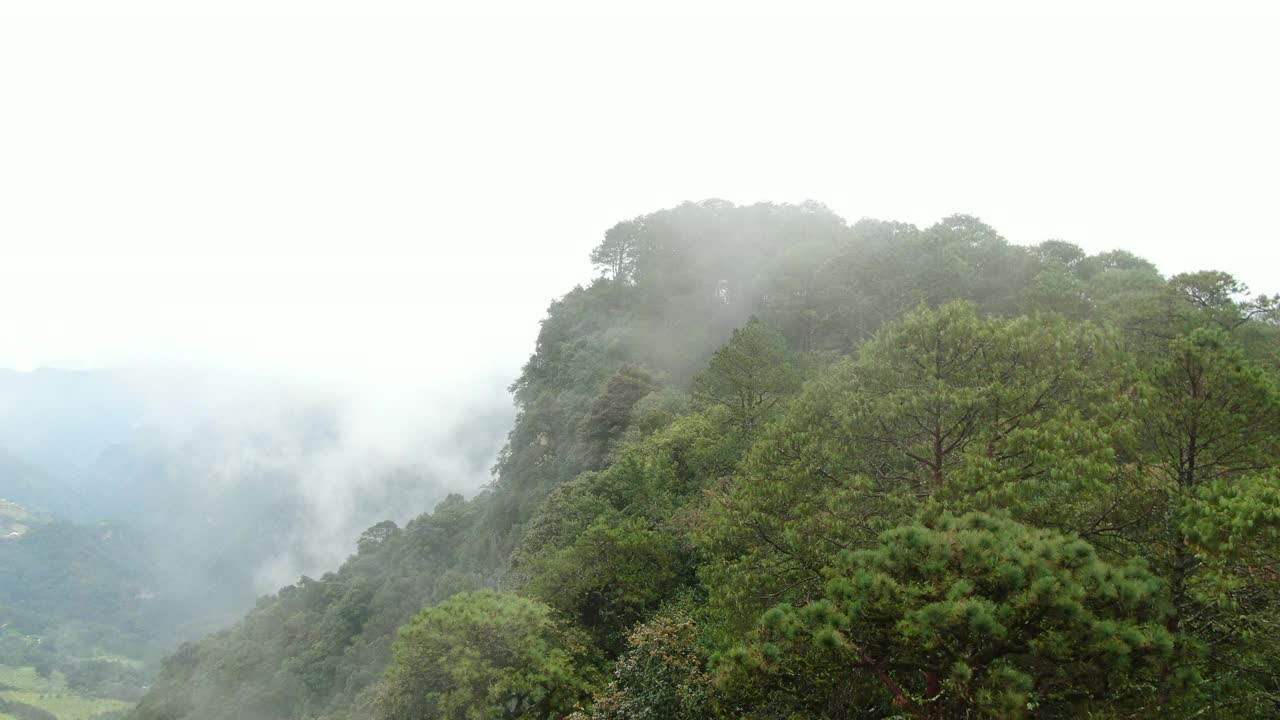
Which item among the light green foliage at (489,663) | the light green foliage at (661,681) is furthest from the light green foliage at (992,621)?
the light green foliage at (489,663)

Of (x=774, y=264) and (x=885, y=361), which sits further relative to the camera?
(x=774, y=264)

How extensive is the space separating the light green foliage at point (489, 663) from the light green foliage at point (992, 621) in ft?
38.9

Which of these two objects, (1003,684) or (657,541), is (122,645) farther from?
(1003,684)

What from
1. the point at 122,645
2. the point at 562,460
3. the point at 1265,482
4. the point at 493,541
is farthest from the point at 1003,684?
the point at 122,645

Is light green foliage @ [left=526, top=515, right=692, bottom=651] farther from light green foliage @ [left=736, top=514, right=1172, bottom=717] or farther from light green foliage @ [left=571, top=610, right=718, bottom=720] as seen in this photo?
light green foliage @ [left=736, top=514, right=1172, bottom=717]

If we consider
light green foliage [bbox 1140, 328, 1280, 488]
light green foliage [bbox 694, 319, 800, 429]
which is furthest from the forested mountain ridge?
light green foliage [bbox 694, 319, 800, 429]

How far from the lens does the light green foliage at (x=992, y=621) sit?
8844 millimetres

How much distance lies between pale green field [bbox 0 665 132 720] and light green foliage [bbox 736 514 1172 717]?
565ft

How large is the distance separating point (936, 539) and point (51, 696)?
19706cm

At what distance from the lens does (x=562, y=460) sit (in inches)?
2089

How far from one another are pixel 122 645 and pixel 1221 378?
248 m

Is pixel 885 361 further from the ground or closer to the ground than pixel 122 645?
further from the ground

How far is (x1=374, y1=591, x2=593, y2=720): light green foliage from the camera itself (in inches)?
778

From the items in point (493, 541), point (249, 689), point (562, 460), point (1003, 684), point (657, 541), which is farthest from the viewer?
point (249, 689)
